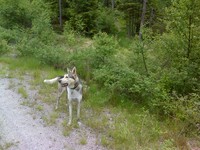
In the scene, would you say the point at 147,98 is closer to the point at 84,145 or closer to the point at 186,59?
the point at 186,59

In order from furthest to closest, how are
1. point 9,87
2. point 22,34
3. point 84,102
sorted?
point 22,34, point 9,87, point 84,102

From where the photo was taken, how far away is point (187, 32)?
26.0ft

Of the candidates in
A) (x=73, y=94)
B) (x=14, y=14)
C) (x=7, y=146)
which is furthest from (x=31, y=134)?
(x=14, y=14)

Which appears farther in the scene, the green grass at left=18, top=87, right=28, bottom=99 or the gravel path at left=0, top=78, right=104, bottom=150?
the green grass at left=18, top=87, right=28, bottom=99

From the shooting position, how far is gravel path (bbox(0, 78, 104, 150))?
20.6ft

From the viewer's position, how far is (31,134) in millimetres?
6703

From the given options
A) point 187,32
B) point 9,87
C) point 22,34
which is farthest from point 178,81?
point 22,34

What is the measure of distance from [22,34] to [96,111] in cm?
895

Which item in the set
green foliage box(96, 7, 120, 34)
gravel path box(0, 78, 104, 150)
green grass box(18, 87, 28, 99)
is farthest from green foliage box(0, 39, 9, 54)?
green foliage box(96, 7, 120, 34)

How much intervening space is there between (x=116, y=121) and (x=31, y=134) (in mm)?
2542

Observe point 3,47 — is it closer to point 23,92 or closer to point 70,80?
point 23,92

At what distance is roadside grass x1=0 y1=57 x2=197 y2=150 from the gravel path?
19cm

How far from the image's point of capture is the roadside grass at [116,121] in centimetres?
631

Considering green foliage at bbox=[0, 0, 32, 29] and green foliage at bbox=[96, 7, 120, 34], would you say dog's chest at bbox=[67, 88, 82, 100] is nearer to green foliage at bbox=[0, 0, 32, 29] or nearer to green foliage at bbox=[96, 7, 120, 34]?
green foliage at bbox=[0, 0, 32, 29]
